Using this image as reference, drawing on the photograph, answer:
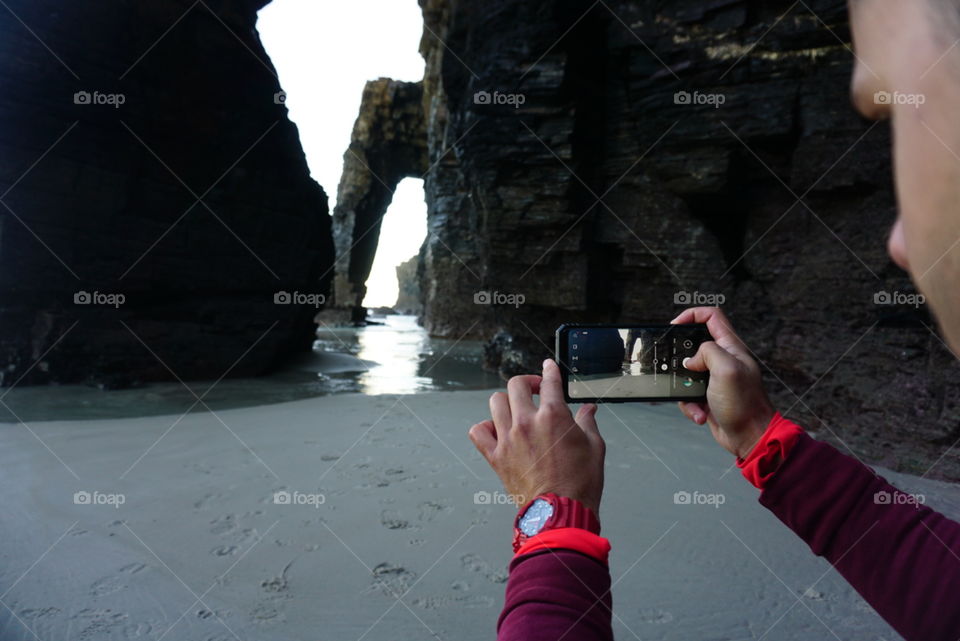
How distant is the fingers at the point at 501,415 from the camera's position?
2.82ft

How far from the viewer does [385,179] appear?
1299 inches

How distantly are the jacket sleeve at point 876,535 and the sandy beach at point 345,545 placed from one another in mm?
1275

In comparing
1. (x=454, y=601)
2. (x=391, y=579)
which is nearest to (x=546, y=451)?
(x=454, y=601)

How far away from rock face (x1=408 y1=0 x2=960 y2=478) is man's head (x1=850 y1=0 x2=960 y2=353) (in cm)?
527

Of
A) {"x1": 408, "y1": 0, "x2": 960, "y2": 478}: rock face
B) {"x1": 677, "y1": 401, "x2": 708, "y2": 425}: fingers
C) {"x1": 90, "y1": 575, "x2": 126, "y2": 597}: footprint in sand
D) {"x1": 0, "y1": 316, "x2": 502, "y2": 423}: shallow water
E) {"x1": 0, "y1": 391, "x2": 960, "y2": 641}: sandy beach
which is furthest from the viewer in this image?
{"x1": 0, "y1": 316, "x2": 502, "y2": 423}: shallow water

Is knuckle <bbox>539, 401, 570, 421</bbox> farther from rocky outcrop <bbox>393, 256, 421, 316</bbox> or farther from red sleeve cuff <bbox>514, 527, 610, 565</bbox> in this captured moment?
rocky outcrop <bbox>393, 256, 421, 316</bbox>

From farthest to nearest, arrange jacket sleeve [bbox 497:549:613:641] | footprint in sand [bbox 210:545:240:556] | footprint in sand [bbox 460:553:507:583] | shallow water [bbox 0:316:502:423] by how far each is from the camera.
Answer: shallow water [bbox 0:316:502:423] < footprint in sand [bbox 210:545:240:556] < footprint in sand [bbox 460:553:507:583] < jacket sleeve [bbox 497:549:613:641]

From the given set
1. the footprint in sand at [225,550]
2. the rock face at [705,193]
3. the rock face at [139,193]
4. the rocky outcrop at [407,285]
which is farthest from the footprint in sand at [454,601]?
the rocky outcrop at [407,285]

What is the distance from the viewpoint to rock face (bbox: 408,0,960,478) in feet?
16.5

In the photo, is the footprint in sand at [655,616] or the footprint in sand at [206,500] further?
the footprint in sand at [206,500]

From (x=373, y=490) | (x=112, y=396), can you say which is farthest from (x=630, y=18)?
(x=112, y=396)

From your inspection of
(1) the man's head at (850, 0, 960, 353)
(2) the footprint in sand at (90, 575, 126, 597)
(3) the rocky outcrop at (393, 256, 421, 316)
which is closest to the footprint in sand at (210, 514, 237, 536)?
(2) the footprint in sand at (90, 575, 126, 597)

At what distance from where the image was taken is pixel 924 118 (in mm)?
371

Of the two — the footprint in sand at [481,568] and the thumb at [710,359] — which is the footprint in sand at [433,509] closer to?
the footprint in sand at [481,568]
